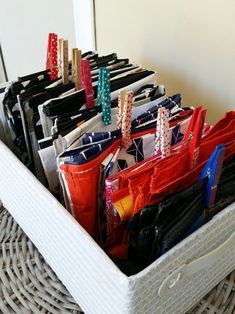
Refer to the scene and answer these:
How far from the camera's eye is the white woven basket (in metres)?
0.33

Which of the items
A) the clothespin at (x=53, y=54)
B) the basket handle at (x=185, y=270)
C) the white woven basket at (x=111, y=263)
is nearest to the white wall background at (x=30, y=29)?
the clothespin at (x=53, y=54)

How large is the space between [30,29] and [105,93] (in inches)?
33.5

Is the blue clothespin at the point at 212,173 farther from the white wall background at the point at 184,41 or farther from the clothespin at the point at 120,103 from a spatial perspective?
the white wall background at the point at 184,41

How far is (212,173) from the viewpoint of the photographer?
1.24 ft

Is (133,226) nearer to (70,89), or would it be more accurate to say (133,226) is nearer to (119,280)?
(119,280)

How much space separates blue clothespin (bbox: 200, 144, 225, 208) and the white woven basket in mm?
26

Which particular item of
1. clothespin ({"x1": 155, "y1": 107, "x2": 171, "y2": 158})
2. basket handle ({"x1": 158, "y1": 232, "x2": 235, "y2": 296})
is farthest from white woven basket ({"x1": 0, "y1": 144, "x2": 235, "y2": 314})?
clothespin ({"x1": 155, "y1": 107, "x2": 171, "y2": 158})

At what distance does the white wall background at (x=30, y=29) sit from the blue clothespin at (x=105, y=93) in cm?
56

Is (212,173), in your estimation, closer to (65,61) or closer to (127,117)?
(127,117)

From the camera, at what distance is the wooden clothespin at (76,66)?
539 mm

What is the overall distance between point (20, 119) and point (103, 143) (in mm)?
185

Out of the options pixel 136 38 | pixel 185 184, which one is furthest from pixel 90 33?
pixel 185 184

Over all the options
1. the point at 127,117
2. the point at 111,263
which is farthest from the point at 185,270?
the point at 127,117

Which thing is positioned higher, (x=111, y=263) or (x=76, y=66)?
(x=76, y=66)
